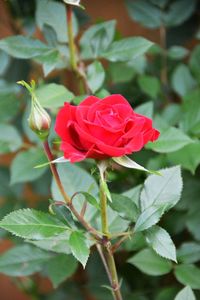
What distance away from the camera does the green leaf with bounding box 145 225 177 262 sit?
0.60 m

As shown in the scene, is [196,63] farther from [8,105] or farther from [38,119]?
[38,119]

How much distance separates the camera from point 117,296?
673mm

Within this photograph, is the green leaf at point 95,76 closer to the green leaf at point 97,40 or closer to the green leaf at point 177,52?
the green leaf at point 97,40

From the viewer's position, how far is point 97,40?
0.87 metres

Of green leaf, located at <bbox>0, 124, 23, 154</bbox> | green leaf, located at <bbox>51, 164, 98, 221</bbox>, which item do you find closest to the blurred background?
green leaf, located at <bbox>0, 124, 23, 154</bbox>

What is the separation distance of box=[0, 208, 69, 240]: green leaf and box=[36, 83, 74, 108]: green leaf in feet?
0.75

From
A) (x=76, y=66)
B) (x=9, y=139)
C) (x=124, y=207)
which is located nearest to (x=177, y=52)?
(x=76, y=66)

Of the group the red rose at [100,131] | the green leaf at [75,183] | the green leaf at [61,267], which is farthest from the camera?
the green leaf at [61,267]

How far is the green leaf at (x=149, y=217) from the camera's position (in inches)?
23.7

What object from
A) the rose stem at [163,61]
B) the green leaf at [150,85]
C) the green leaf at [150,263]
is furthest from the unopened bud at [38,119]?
the rose stem at [163,61]

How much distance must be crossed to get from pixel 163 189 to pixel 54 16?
0.40 meters

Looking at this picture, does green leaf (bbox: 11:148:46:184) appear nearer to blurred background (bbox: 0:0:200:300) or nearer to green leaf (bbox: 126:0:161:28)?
blurred background (bbox: 0:0:200:300)

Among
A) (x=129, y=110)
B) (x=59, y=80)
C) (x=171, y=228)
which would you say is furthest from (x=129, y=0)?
(x=129, y=110)

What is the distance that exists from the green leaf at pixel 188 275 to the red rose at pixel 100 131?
12.5 inches
